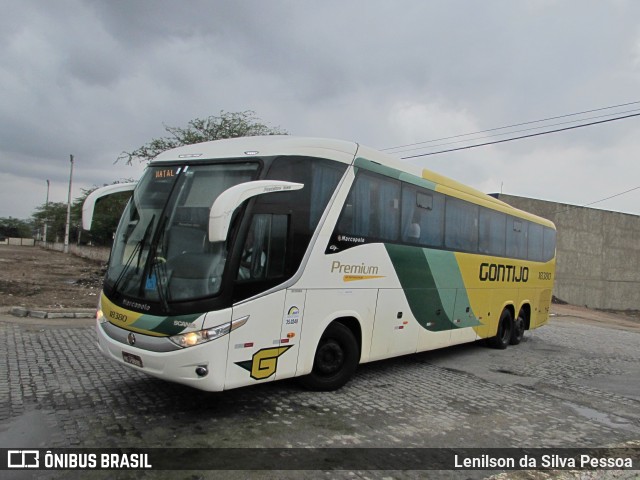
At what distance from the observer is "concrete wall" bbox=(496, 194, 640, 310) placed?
2650 centimetres

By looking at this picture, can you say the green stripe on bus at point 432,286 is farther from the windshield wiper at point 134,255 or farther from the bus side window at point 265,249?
the windshield wiper at point 134,255

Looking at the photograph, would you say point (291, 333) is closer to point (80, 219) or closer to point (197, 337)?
point (197, 337)

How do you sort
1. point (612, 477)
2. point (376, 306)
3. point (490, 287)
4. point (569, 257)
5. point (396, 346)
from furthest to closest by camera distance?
point (569, 257) < point (490, 287) < point (396, 346) < point (376, 306) < point (612, 477)

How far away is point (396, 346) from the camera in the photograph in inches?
286

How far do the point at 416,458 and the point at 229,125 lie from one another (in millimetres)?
19610

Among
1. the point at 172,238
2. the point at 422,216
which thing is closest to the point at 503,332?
the point at 422,216

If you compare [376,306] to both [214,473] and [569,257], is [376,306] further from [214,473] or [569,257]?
[569,257]

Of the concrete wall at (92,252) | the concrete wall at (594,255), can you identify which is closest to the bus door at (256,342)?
the concrete wall at (594,255)

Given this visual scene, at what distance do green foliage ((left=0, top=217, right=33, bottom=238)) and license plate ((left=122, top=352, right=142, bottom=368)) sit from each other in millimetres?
104531

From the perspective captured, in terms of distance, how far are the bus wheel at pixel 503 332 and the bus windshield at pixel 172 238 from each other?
318 inches

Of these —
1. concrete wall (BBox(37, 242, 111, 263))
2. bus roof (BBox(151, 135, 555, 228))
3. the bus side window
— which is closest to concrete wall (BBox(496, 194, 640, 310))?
bus roof (BBox(151, 135, 555, 228))

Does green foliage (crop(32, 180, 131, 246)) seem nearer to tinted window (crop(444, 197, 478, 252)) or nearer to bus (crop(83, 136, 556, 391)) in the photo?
bus (crop(83, 136, 556, 391))

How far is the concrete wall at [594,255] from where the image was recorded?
86.9 ft

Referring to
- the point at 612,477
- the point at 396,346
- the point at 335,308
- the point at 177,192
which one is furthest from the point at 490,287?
the point at 177,192
